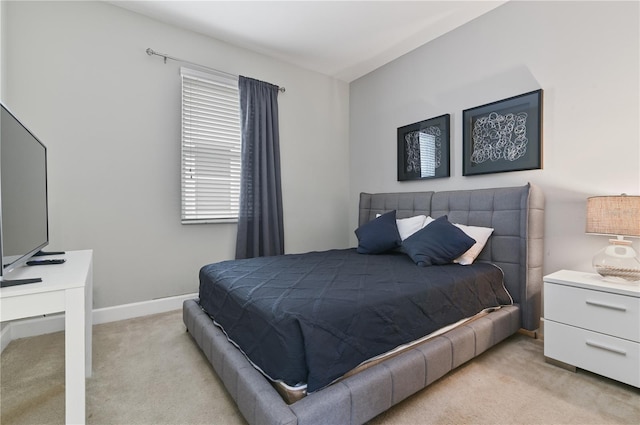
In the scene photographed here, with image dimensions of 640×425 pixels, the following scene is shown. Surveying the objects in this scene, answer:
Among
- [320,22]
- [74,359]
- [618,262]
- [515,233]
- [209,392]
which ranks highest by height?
[320,22]

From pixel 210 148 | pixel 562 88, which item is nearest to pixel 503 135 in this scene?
pixel 562 88

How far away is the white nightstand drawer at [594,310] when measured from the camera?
1639 mm

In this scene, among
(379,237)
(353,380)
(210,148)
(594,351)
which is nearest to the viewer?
(353,380)

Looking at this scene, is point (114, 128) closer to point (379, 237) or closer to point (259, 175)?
point (259, 175)

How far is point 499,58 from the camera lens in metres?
2.66

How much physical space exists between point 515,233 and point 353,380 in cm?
185

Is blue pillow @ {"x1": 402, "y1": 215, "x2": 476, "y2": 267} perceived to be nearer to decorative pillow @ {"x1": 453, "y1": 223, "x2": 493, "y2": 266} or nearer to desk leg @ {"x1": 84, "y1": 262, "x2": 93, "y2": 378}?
decorative pillow @ {"x1": 453, "y1": 223, "x2": 493, "y2": 266}

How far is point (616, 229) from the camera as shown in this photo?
1.81m

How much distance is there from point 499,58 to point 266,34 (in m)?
2.27

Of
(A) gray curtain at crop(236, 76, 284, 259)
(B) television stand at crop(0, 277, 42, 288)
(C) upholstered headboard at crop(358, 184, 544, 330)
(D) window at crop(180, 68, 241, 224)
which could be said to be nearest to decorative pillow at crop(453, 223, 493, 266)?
(C) upholstered headboard at crop(358, 184, 544, 330)

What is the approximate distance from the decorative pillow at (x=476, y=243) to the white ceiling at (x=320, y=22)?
2.00 m

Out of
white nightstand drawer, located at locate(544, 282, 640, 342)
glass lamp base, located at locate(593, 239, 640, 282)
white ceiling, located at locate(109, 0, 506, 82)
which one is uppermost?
white ceiling, located at locate(109, 0, 506, 82)

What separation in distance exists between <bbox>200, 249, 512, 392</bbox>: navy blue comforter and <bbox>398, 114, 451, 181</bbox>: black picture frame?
3.97ft

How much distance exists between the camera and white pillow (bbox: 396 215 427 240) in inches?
112
